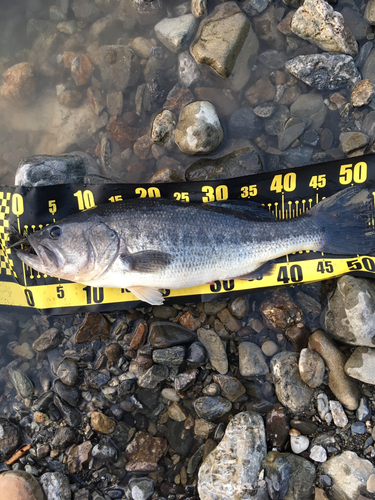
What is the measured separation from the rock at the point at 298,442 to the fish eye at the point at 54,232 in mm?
3760

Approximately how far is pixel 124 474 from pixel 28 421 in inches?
59.1

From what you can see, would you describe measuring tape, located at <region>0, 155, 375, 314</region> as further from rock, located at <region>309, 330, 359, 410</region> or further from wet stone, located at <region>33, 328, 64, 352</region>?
rock, located at <region>309, 330, 359, 410</region>

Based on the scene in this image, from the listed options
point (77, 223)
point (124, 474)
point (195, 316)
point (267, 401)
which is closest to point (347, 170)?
point (195, 316)

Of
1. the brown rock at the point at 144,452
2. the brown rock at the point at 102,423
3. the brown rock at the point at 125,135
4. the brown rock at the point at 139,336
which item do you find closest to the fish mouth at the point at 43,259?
the brown rock at the point at 139,336

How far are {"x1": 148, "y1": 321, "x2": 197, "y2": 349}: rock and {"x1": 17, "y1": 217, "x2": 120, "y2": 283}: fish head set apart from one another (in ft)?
3.71

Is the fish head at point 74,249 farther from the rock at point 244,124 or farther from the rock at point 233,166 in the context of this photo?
the rock at point 244,124

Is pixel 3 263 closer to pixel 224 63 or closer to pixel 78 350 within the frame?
pixel 78 350

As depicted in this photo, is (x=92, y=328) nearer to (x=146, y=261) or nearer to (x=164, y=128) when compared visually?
(x=146, y=261)

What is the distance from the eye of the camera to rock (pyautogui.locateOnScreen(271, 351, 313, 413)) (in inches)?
148

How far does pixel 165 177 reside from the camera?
4473 mm

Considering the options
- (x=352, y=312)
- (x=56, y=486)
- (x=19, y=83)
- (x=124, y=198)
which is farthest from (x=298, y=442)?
(x=19, y=83)

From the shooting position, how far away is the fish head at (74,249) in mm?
3627

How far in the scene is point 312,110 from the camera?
455cm

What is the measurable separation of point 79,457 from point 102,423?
47 cm
